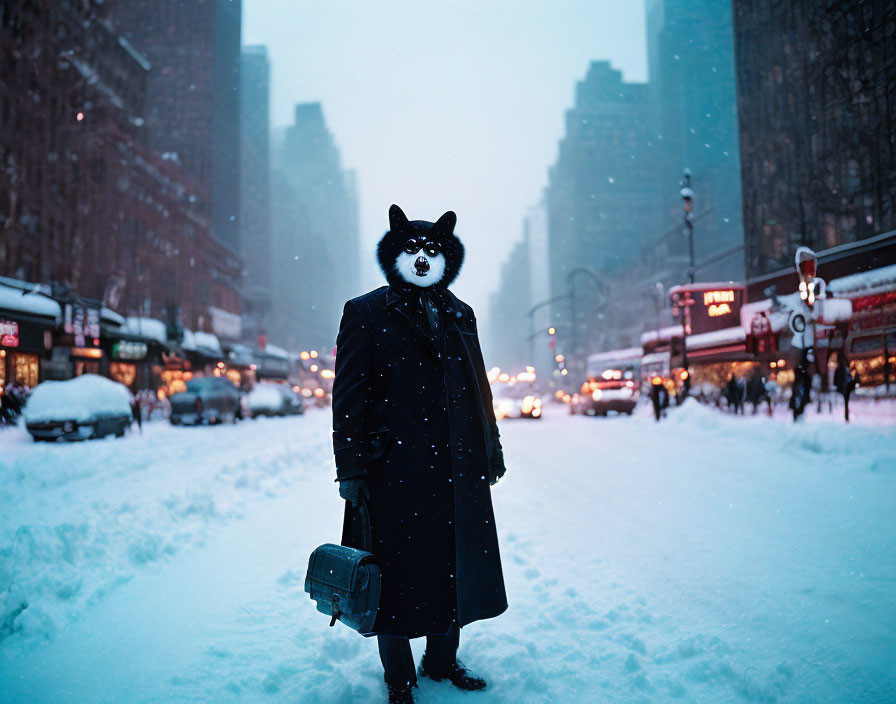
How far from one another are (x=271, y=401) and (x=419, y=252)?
94.8 feet

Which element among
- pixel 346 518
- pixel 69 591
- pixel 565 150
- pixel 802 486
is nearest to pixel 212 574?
pixel 69 591

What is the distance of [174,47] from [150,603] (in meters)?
77.9

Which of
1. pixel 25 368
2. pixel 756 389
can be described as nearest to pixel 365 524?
pixel 756 389

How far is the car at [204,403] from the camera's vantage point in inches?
910

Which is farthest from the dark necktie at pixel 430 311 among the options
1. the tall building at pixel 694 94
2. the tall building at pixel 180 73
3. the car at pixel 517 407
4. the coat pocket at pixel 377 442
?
the tall building at pixel 694 94

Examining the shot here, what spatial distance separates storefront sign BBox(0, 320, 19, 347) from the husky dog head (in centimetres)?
2753

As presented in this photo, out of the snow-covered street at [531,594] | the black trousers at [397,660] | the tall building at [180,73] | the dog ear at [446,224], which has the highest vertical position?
the tall building at [180,73]

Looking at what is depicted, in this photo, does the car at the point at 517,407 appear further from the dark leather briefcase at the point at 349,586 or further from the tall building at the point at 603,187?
the tall building at the point at 603,187

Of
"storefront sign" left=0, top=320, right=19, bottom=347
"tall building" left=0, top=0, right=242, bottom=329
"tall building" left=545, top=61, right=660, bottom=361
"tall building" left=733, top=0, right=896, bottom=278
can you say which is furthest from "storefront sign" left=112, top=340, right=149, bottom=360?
"tall building" left=545, top=61, right=660, bottom=361

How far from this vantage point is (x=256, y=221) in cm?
12962

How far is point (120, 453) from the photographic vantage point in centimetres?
1330

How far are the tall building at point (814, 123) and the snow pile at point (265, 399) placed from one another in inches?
1050

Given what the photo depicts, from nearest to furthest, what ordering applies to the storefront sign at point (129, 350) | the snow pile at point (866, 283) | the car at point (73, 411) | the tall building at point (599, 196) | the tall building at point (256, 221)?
1. the car at point (73, 411)
2. the snow pile at point (866, 283)
3. the storefront sign at point (129, 350)
4. the tall building at point (256, 221)
5. the tall building at point (599, 196)

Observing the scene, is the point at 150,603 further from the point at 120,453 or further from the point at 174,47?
the point at 174,47
